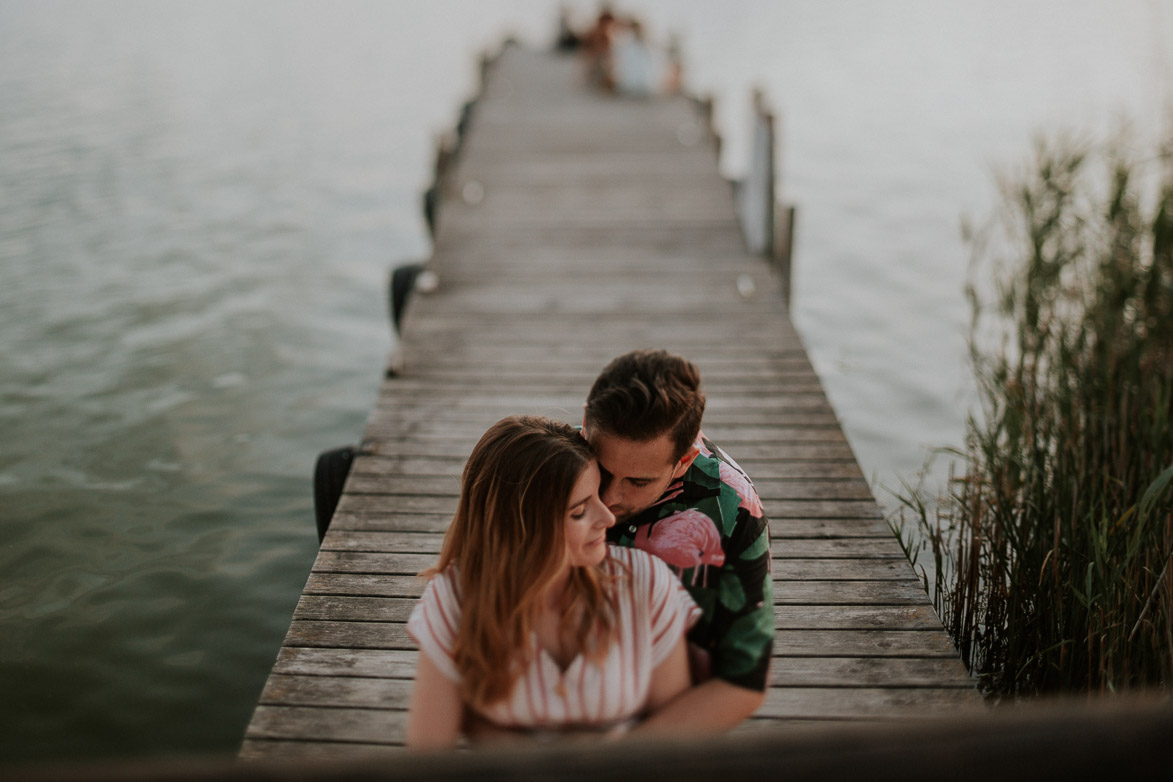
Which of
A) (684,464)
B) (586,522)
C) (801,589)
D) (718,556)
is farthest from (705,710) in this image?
(801,589)

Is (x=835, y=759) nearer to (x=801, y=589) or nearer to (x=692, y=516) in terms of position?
(x=692, y=516)

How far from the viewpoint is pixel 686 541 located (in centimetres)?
212

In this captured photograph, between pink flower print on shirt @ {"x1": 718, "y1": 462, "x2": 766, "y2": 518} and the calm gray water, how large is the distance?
229cm

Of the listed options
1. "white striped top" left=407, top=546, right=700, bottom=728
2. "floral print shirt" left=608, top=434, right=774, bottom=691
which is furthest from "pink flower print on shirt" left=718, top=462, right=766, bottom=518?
"white striped top" left=407, top=546, right=700, bottom=728

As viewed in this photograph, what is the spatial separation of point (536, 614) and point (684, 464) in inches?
23.6

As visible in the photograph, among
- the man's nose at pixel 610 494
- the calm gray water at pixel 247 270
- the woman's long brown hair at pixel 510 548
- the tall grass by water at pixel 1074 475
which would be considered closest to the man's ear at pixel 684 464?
the man's nose at pixel 610 494

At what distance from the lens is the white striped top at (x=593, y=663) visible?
1791 mm

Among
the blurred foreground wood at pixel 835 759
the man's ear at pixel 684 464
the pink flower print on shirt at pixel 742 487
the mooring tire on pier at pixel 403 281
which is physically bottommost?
the mooring tire on pier at pixel 403 281

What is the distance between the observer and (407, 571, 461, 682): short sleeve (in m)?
1.79

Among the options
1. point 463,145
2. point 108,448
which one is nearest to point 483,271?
point 108,448

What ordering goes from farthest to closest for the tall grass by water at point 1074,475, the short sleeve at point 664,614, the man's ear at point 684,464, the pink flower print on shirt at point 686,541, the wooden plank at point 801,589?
1. the wooden plank at point 801,589
2. the tall grass by water at point 1074,475
3. the man's ear at point 684,464
4. the pink flower print on shirt at point 686,541
5. the short sleeve at point 664,614

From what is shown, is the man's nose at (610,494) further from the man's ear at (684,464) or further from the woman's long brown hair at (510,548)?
the woman's long brown hair at (510,548)

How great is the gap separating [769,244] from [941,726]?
18.3ft

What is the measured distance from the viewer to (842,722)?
8.37 feet
